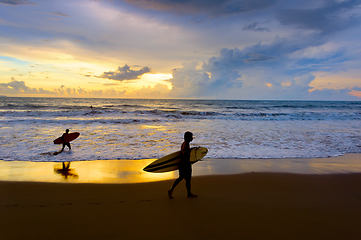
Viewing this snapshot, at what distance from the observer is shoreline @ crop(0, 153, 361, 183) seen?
5.48 metres

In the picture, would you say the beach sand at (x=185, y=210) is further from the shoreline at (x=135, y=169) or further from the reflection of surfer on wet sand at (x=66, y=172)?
the reflection of surfer on wet sand at (x=66, y=172)

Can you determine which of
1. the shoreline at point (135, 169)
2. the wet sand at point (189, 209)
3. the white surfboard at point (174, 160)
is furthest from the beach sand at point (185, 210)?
the white surfboard at point (174, 160)

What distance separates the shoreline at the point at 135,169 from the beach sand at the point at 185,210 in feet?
1.49

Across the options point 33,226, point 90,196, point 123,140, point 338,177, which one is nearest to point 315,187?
point 338,177

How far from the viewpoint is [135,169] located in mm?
6270

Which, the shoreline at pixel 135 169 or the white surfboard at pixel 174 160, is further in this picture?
the shoreline at pixel 135 169

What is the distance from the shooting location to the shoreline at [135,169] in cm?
548

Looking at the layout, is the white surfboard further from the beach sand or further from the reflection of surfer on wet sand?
the reflection of surfer on wet sand

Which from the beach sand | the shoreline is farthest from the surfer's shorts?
the shoreline

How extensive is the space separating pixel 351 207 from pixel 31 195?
7.08 metres

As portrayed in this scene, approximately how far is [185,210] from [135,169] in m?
2.95

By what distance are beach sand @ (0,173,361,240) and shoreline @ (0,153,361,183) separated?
45 centimetres

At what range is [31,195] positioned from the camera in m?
4.42

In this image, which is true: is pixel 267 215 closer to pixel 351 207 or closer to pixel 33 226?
pixel 351 207
